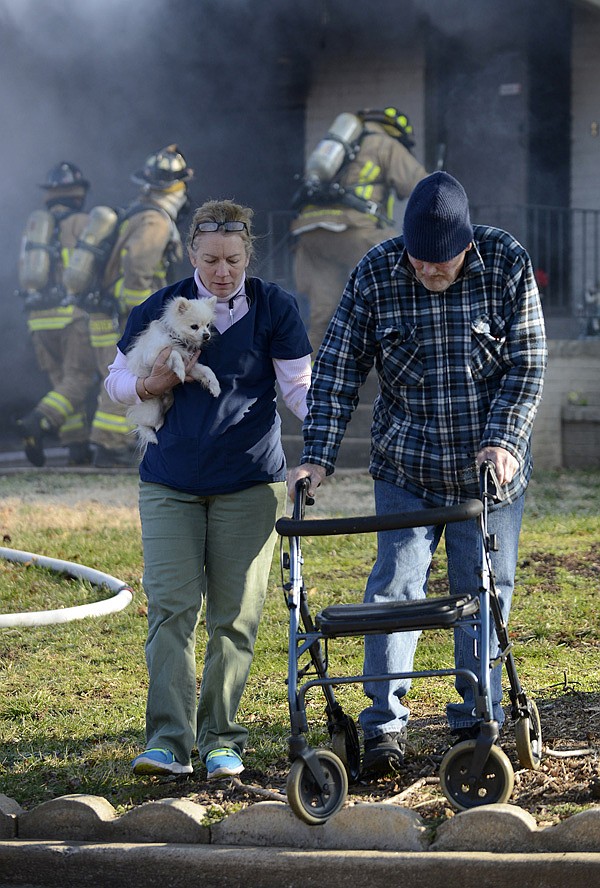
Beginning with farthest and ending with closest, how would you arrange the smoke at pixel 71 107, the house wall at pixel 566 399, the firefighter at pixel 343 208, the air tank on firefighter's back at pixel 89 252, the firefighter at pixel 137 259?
the smoke at pixel 71 107
the air tank on firefighter's back at pixel 89 252
the firefighter at pixel 137 259
the firefighter at pixel 343 208
the house wall at pixel 566 399

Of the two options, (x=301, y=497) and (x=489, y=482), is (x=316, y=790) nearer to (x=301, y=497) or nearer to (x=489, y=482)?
(x=301, y=497)

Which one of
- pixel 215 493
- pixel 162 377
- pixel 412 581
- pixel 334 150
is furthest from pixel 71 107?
pixel 412 581

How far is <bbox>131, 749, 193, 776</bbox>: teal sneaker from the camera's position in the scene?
395cm

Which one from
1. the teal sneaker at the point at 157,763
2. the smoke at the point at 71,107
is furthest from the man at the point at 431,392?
the smoke at the point at 71,107

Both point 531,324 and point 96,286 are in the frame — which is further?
point 96,286

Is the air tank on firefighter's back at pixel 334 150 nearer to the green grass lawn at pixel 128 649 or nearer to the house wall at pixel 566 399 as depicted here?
the house wall at pixel 566 399

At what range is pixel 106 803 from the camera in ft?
12.2

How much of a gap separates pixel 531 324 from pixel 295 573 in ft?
3.79

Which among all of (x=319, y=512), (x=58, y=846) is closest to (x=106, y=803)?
(x=58, y=846)

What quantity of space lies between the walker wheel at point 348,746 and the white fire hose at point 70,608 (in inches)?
111

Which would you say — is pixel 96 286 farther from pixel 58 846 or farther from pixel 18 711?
pixel 58 846

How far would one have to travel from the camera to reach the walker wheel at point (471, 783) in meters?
3.37

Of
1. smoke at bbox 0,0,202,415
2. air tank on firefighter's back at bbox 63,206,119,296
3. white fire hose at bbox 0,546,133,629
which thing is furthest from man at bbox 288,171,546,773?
smoke at bbox 0,0,202,415

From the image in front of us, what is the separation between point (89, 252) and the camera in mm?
13719
